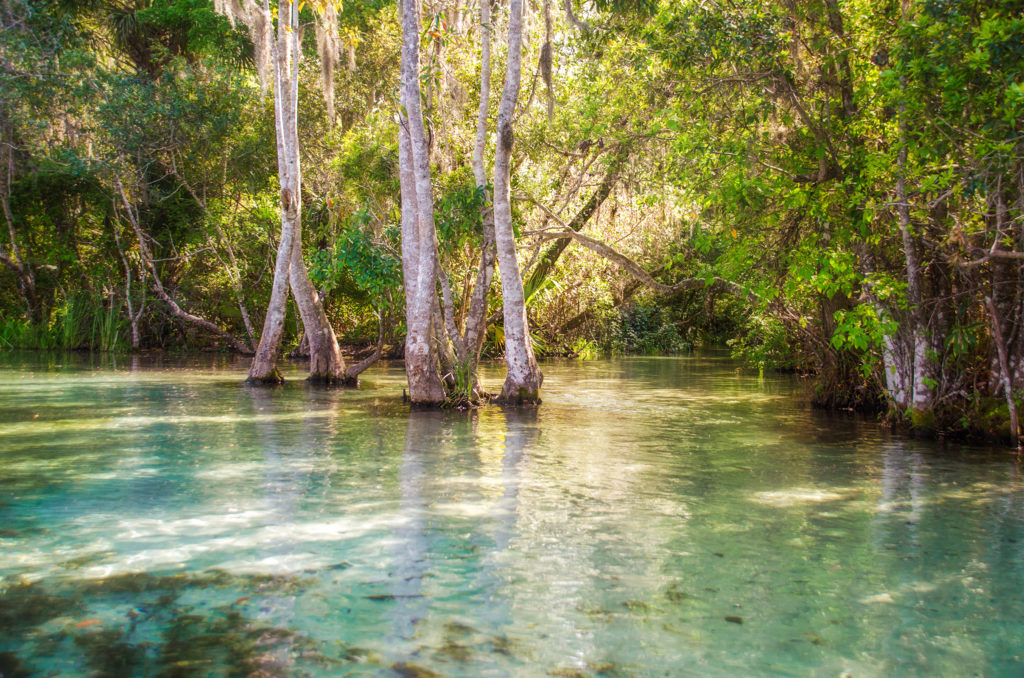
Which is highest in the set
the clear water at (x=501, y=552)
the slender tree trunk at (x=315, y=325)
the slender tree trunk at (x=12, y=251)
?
the slender tree trunk at (x=12, y=251)

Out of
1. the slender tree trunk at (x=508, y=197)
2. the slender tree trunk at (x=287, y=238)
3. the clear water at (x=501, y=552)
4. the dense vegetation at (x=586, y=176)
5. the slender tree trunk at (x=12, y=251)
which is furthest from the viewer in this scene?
the slender tree trunk at (x=12, y=251)

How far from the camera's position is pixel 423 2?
651 inches

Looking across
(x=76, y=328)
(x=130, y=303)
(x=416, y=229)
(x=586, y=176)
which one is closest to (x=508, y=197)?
(x=416, y=229)

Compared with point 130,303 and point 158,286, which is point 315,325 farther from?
point 130,303

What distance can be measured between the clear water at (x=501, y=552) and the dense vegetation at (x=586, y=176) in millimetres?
2420

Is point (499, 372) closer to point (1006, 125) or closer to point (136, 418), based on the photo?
point (136, 418)

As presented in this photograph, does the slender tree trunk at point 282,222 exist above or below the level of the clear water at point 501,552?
above

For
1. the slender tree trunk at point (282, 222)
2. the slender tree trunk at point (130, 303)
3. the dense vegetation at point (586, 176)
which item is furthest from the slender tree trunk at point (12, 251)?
the slender tree trunk at point (282, 222)

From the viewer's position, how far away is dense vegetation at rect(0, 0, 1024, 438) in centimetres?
1029

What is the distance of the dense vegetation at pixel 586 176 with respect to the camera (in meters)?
10.3

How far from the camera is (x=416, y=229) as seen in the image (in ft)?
45.5

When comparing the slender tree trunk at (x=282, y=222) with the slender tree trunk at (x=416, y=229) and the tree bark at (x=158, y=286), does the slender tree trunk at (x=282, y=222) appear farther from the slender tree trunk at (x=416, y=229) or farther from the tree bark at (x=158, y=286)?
the tree bark at (x=158, y=286)

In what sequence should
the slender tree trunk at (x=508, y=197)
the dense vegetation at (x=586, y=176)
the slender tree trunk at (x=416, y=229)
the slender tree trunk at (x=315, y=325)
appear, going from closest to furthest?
the dense vegetation at (x=586, y=176) → the slender tree trunk at (x=416, y=229) → the slender tree trunk at (x=508, y=197) → the slender tree trunk at (x=315, y=325)

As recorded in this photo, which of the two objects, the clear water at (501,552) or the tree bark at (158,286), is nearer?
the clear water at (501,552)
